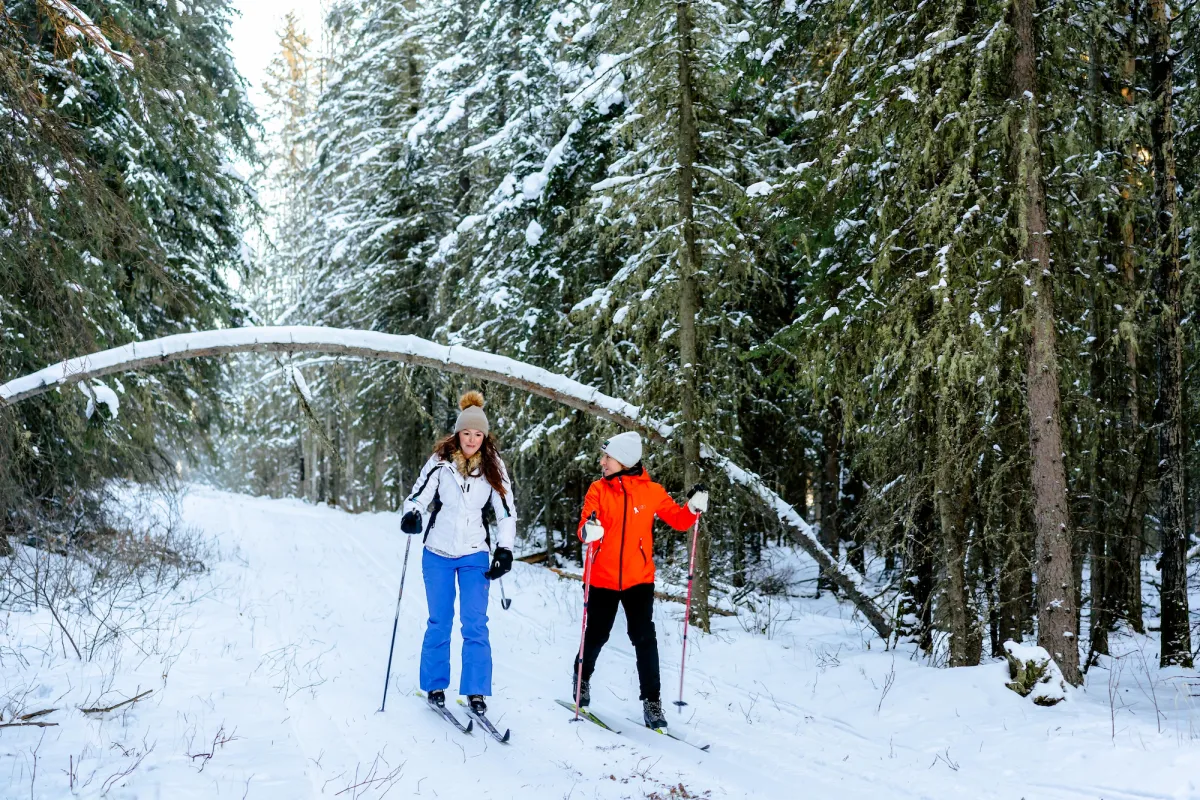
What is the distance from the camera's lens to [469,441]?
19.3ft

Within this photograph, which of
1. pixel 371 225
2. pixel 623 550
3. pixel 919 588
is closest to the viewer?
pixel 623 550

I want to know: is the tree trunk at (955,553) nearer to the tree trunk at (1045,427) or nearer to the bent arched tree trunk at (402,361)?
the tree trunk at (1045,427)

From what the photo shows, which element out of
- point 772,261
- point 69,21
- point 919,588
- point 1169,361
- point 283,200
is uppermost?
point 283,200

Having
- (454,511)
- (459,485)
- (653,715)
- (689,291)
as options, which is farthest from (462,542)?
(689,291)

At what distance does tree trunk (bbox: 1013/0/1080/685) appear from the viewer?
597 centimetres

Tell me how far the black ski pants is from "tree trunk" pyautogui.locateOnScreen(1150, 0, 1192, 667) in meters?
5.66

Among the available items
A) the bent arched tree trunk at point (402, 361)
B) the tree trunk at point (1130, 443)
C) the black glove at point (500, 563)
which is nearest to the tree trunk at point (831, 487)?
the bent arched tree trunk at point (402, 361)

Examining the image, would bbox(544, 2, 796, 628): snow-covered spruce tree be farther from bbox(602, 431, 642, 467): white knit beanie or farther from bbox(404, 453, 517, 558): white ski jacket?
bbox(404, 453, 517, 558): white ski jacket

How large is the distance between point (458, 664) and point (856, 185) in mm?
5911

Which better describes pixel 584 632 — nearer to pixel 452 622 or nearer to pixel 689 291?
pixel 452 622

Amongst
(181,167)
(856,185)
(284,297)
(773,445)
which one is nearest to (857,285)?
(856,185)

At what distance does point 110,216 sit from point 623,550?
14.4ft

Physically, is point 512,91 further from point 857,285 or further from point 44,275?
point 44,275

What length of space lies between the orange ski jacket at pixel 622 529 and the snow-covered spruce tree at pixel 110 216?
12.7 feet
